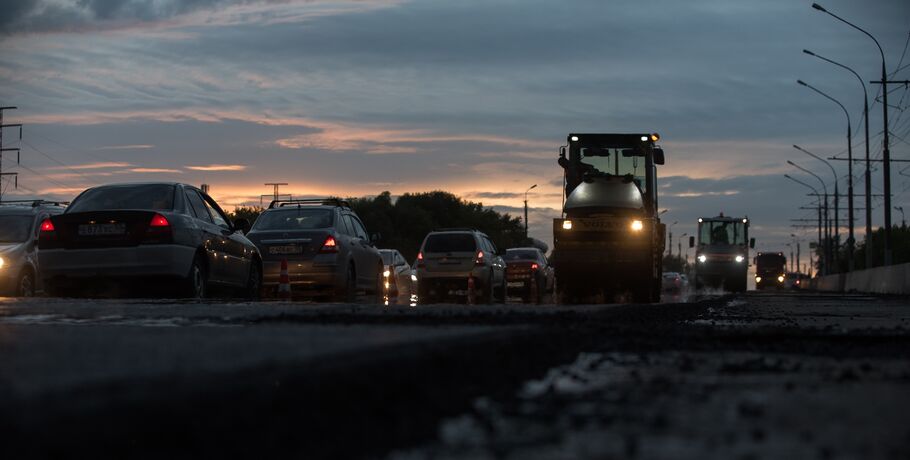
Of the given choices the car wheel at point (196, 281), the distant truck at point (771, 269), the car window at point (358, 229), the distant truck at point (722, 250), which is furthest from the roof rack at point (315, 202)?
the distant truck at point (771, 269)

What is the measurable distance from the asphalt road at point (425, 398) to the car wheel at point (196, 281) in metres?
9.62

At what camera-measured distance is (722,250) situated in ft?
188

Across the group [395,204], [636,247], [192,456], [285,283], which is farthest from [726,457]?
[395,204]

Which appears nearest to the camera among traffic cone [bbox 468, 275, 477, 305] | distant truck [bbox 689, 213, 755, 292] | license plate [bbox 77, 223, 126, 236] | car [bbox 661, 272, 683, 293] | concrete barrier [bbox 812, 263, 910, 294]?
license plate [bbox 77, 223, 126, 236]

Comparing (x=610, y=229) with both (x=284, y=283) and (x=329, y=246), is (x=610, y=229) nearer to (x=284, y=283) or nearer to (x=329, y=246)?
(x=329, y=246)

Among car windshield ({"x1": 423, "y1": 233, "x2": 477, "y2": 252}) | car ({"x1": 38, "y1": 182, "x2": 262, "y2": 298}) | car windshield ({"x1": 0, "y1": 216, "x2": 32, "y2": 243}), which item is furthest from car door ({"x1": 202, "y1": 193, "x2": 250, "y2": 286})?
car windshield ({"x1": 423, "y1": 233, "x2": 477, "y2": 252})

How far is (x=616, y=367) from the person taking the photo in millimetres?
5266

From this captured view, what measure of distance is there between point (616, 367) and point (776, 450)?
2350 millimetres

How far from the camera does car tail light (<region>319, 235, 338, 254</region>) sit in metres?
20.3

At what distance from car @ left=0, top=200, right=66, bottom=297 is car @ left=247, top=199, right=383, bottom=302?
11.9 feet

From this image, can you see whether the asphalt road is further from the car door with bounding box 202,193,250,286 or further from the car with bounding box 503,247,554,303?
the car with bounding box 503,247,554,303

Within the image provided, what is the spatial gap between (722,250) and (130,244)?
4494 centimetres

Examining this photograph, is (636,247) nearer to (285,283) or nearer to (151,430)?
(285,283)

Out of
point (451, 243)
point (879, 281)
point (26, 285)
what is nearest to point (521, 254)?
point (451, 243)
